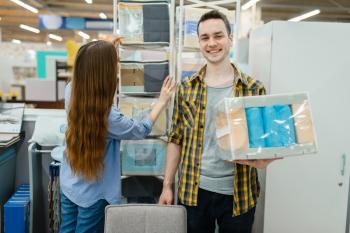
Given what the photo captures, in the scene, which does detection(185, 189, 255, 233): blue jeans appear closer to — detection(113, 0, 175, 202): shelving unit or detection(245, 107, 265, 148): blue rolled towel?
detection(245, 107, 265, 148): blue rolled towel

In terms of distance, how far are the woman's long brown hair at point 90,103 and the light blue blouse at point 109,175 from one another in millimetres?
65

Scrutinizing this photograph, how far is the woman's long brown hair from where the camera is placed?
1.62 metres

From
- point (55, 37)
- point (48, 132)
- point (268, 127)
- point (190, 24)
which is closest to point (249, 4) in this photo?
point (190, 24)

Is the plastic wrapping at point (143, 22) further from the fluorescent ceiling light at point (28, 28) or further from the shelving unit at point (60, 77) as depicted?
the fluorescent ceiling light at point (28, 28)

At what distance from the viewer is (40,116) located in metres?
2.77

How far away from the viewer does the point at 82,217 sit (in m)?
1.75

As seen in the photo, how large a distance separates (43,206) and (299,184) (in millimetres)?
2028

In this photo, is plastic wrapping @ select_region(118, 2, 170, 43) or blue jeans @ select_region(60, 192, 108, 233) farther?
plastic wrapping @ select_region(118, 2, 170, 43)

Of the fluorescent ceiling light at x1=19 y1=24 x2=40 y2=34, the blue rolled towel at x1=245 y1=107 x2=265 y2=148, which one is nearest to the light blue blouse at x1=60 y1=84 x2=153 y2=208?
the blue rolled towel at x1=245 y1=107 x2=265 y2=148

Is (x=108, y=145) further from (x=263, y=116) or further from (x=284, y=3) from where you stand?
(x=284, y=3)

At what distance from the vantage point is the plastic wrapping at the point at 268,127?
1.39 m

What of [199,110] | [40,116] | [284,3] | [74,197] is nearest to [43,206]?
[40,116]

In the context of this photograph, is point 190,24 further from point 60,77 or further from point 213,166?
point 60,77

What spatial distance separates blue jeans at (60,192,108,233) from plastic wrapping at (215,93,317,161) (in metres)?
0.78
